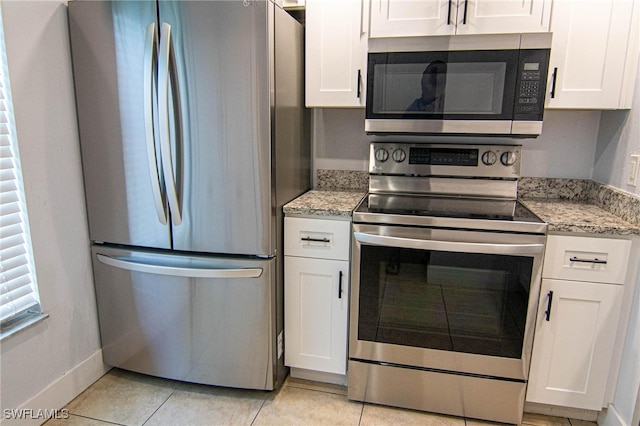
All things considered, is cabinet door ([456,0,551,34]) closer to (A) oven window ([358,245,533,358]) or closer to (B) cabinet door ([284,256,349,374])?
(A) oven window ([358,245,533,358])

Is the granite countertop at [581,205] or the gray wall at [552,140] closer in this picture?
the granite countertop at [581,205]

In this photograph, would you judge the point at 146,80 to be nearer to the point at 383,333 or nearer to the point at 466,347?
the point at 383,333

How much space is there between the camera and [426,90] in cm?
172

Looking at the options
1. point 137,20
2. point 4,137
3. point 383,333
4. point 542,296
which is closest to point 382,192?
point 383,333

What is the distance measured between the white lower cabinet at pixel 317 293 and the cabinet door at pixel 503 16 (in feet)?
3.29

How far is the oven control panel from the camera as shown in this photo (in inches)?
77.5

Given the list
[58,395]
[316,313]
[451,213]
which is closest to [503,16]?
[451,213]

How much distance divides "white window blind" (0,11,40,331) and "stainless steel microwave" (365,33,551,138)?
1428mm

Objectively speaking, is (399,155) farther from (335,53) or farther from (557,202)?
(557,202)

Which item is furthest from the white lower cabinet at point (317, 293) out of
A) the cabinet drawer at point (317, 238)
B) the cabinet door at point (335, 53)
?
the cabinet door at point (335, 53)

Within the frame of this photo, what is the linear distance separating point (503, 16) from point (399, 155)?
2.43 ft

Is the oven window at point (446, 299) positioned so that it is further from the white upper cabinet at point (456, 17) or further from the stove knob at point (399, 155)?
the white upper cabinet at point (456, 17)

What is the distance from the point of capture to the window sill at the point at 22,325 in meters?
1.54

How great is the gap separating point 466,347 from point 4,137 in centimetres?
200
